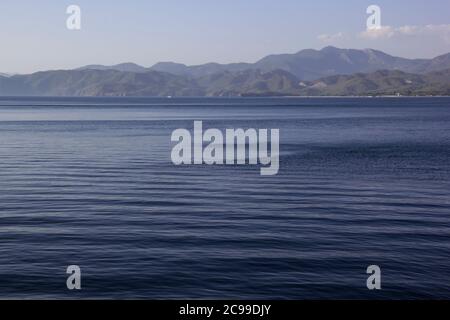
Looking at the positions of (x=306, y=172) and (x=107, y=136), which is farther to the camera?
(x=107, y=136)

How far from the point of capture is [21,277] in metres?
25.5

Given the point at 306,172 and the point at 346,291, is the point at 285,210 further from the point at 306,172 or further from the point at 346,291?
the point at 306,172

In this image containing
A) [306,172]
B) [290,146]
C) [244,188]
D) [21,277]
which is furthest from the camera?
[290,146]

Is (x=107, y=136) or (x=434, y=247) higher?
(x=107, y=136)

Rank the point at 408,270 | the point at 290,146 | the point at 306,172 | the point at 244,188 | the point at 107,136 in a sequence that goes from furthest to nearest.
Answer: the point at 107,136 → the point at 290,146 → the point at 306,172 → the point at 244,188 → the point at 408,270

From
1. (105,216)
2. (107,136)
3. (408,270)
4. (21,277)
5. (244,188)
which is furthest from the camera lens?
(107,136)

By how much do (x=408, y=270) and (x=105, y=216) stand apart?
19.0 metres

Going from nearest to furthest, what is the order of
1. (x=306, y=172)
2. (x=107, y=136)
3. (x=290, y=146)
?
(x=306, y=172), (x=290, y=146), (x=107, y=136)

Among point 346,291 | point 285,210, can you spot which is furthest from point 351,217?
point 346,291

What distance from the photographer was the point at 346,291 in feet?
79.8

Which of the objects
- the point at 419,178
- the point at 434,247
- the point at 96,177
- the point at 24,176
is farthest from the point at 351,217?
the point at 24,176

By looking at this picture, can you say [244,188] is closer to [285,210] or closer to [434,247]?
[285,210]

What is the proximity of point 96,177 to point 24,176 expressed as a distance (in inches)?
258

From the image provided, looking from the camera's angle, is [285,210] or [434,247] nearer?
[434,247]
